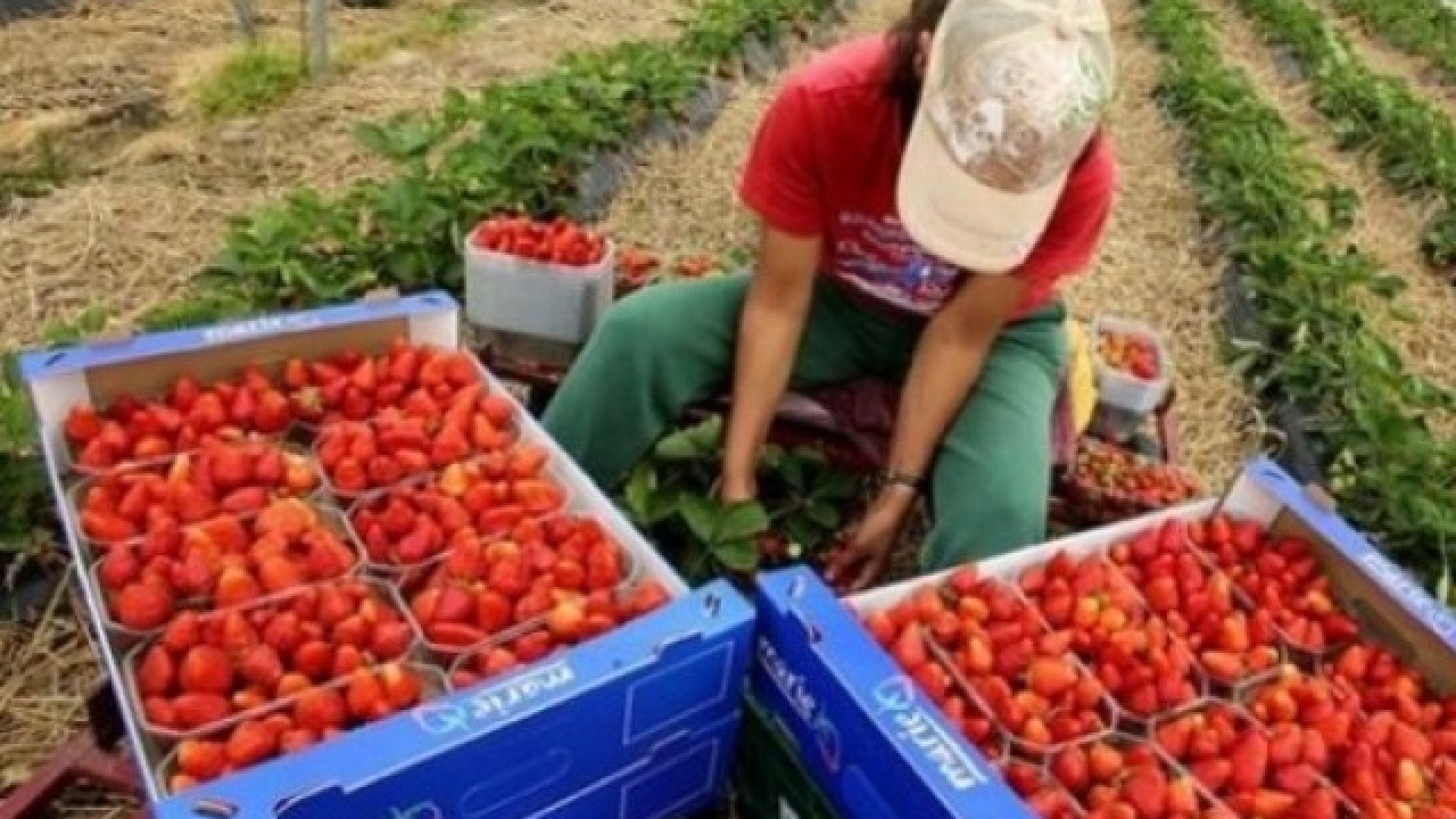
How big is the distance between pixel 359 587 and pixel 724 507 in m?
0.74

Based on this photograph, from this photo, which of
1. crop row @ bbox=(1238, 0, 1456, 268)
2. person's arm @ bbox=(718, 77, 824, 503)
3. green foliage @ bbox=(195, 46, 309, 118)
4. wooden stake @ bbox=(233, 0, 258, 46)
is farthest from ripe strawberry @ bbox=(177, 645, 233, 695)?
crop row @ bbox=(1238, 0, 1456, 268)

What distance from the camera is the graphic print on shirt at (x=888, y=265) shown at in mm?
2393

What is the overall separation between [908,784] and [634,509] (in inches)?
39.4

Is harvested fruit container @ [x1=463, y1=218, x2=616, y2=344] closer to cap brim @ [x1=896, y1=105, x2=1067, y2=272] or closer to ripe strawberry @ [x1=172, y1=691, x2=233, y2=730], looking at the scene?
cap brim @ [x1=896, y1=105, x2=1067, y2=272]

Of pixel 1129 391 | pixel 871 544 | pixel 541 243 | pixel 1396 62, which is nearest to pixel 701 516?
pixel 871 544

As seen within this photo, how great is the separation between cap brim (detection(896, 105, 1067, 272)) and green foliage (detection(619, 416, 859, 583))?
657 mm

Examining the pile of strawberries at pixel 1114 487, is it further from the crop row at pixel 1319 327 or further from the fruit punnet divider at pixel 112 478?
the fruit punnet divider at pixel 112 478

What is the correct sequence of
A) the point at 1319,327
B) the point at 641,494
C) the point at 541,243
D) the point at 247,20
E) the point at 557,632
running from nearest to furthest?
the point at 557,632
the point at 641,494
the point at 541,243
the point at 1319,327
the point at 247,20

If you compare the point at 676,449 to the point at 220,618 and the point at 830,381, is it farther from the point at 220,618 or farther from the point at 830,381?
the point at 220,618

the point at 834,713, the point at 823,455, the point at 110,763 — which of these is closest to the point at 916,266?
the point at 823,455

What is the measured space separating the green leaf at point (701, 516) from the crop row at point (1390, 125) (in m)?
4.54

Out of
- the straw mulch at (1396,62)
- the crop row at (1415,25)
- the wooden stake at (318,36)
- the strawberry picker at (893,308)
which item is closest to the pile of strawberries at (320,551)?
the strawberry picker at (893,308)

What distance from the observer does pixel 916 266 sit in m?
2.44

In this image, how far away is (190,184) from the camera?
4062mm
